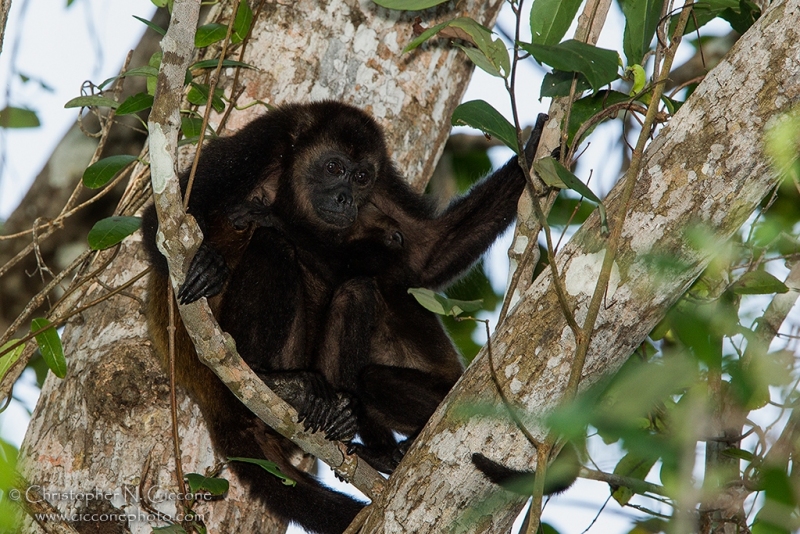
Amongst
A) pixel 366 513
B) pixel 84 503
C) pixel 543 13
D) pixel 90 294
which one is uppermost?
pixel 543 13

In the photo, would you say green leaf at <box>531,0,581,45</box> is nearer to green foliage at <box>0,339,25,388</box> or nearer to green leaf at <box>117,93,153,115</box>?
green leaf at <box>117,93,153,115</box>

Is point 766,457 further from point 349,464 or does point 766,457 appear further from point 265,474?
point 265,474

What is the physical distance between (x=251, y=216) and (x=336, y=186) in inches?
22.3

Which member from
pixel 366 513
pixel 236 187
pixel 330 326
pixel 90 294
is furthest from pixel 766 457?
pixel 90 294

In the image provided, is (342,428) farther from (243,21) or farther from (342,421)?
(243,21)

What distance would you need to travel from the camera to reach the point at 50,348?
10.3 ft

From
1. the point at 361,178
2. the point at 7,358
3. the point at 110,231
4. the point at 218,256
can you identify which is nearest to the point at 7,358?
the point at 7,358

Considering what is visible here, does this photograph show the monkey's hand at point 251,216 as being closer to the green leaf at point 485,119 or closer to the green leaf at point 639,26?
the green leaf at point 485,119

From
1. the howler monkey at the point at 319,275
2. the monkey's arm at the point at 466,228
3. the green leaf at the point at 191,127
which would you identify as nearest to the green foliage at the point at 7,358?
the howler monkey at the point at 319,275

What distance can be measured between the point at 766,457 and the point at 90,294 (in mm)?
2872

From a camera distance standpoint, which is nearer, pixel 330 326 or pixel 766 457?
pixel 766 457

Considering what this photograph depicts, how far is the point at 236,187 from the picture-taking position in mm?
3615

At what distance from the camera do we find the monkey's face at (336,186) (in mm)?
3988

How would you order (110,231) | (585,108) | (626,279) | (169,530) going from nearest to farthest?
(626,279) → (169,530) → (585,108) → (110,231)
